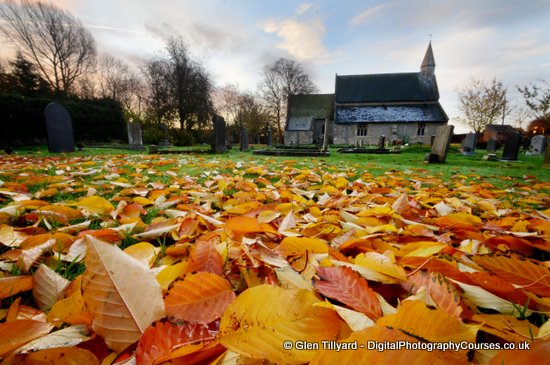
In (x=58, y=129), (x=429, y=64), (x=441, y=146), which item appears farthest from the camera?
(x=429, y=64)

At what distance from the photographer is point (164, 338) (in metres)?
0.50

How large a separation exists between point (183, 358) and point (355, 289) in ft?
1.47

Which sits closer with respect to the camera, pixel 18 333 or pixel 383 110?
pixel 18 333

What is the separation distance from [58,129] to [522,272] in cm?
1170

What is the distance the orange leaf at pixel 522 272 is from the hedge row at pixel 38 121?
54.5ft

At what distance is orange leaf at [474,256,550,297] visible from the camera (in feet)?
2.45

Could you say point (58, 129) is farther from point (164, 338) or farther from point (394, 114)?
point (394, 114)

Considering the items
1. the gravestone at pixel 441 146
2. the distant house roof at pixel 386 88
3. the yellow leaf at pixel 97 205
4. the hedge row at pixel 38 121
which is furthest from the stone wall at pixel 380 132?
the yellow leaf at pixel 97 205

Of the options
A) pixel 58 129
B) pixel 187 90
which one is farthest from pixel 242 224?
pixel 187 90

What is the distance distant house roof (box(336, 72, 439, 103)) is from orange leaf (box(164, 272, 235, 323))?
37250mm

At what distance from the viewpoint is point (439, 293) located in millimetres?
680

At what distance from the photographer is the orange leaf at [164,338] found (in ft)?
1.53

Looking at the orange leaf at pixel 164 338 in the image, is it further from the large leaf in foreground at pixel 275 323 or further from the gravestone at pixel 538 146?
the gravestone at pixel 538 146

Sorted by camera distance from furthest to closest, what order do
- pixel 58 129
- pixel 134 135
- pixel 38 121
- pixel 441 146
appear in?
1. pixel 134 135
2. pixel 38 121
3. pixel 58 129
4. pixel 441 146
